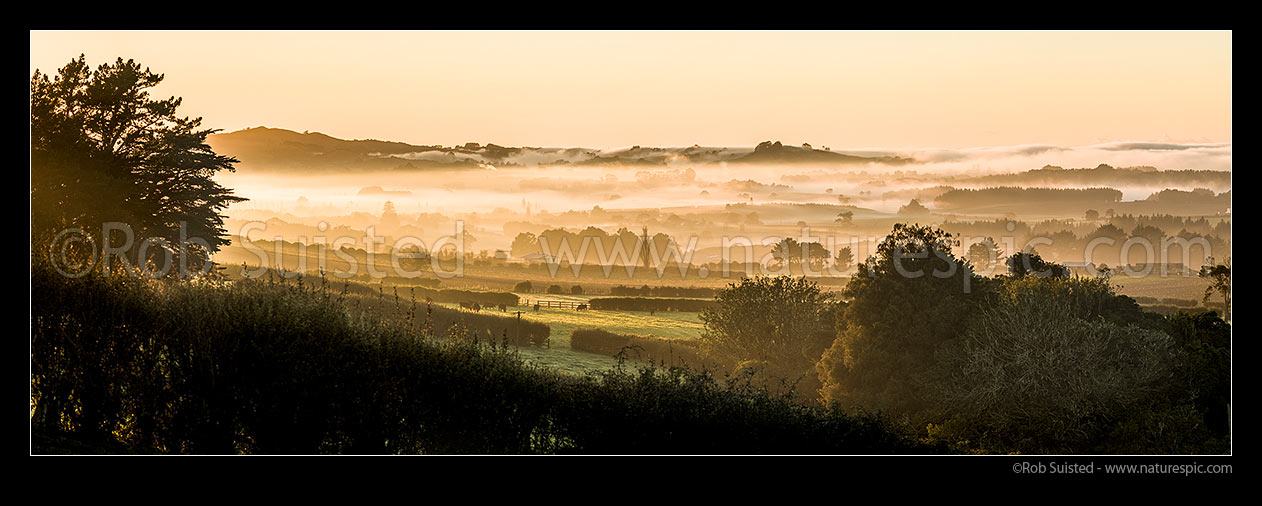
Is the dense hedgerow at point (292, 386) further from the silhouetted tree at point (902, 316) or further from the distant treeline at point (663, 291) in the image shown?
the distant treeline at point (663, 291)

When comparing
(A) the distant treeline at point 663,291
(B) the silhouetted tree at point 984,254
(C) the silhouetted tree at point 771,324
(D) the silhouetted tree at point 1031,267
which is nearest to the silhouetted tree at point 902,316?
(B) the silhouetted tree at point 984,254

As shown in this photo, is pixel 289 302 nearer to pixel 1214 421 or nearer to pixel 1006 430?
pixel 1006 430

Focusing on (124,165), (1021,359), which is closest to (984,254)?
(1021,359)

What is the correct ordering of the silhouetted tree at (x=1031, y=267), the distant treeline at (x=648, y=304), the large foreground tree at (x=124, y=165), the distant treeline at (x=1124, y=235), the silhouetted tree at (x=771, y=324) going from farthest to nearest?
the distant treeline at (x=648, y=304) → the distant treeline at (x=1124, y=235) → the silhouetted tree at (x=771, y=324) → the silhouetted tree at (x=1031, y=267) → the large foreground tree at (x=124, y=165)

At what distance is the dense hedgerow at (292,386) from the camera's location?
11875 millimetres

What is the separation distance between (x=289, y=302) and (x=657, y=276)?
7073 centimetres

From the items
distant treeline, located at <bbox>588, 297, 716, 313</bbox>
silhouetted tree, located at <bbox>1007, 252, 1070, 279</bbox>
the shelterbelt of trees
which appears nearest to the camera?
the shelterbelt of trees

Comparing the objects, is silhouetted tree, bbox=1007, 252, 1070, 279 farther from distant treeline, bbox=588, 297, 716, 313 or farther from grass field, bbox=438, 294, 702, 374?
distant treeline, bbox=588, 297, 716, 313

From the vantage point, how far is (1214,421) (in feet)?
96.9

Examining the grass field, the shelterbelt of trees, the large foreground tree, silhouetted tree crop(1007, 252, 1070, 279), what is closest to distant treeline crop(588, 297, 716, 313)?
the grass field

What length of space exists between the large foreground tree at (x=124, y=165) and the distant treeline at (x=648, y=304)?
Result: 26855 millimetres

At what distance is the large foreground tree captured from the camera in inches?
1282

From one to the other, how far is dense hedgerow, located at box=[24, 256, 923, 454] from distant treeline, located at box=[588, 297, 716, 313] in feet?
155

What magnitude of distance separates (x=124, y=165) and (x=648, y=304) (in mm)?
36728
